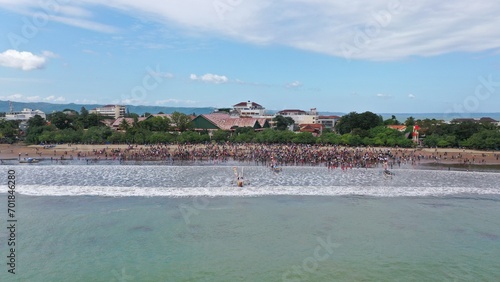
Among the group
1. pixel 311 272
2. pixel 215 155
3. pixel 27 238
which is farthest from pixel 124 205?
pixel 215 155

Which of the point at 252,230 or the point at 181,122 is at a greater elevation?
the point at 181,122

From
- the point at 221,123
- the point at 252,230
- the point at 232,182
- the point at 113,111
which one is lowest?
the point at 252,230

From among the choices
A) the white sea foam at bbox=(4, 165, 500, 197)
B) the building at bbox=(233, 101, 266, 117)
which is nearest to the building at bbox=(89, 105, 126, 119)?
the building at bbox=(233, 101, 266, 117)

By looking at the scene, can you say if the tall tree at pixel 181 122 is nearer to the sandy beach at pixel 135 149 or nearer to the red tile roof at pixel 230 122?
the red tile roof at pixel 230 122

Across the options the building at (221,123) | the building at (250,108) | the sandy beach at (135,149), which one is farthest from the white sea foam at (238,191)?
the building at (250,108)

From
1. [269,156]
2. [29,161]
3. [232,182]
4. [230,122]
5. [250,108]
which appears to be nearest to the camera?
[232,182]

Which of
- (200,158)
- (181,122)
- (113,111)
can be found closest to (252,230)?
(200,158)

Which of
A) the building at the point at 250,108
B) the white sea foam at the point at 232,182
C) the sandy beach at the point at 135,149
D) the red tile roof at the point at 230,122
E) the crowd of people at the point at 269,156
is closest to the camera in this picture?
the white sea foam at the point at 232,182

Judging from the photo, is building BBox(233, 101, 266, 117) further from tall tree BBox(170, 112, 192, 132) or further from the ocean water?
the ocean water

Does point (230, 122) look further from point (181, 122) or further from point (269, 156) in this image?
point (269, 156)
